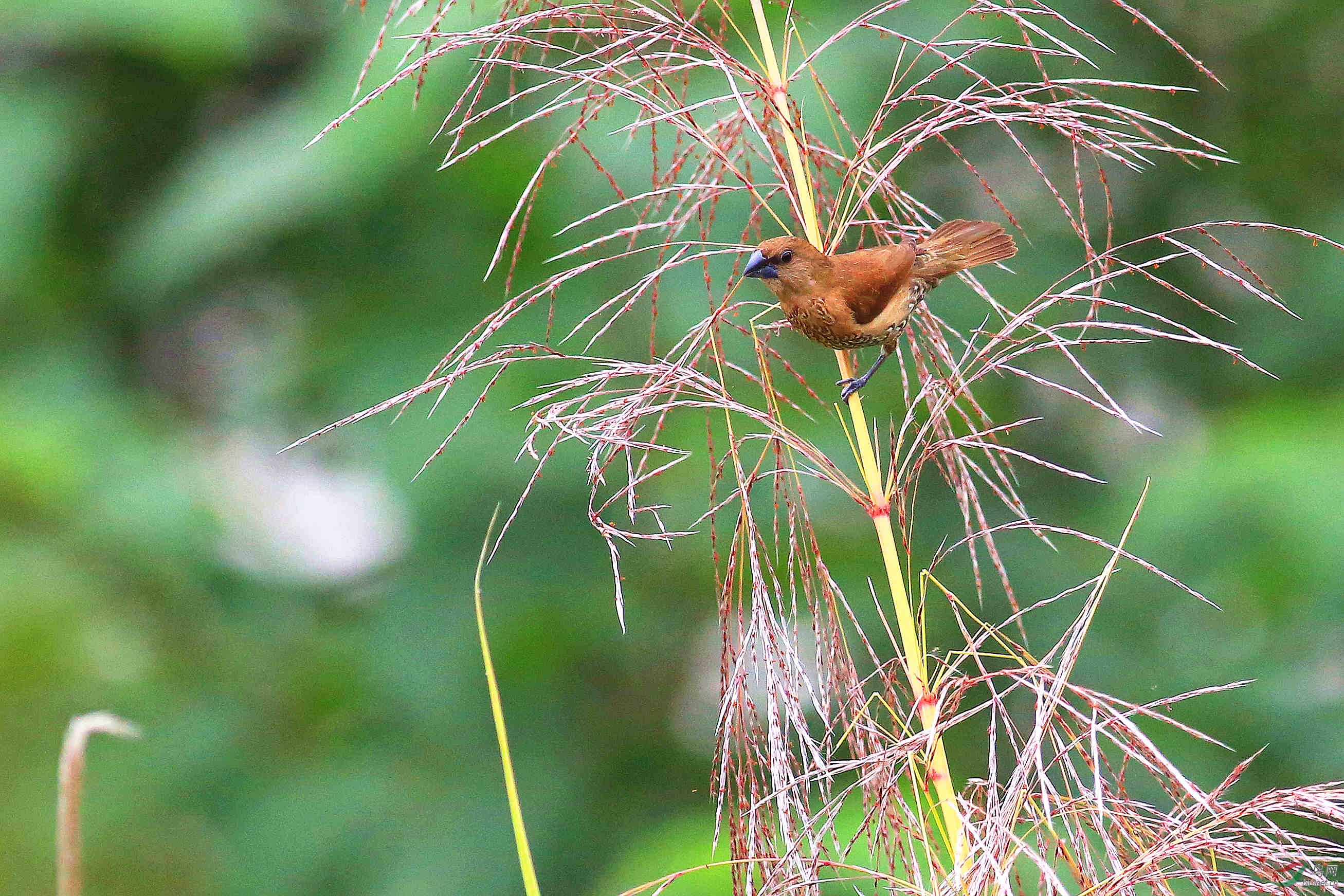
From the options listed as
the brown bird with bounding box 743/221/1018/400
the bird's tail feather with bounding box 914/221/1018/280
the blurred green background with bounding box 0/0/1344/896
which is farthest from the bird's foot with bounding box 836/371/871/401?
the blurred green background with bounding box 0/0/1344/896

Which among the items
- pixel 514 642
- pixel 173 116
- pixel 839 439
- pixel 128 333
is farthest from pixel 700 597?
pixel 173 116

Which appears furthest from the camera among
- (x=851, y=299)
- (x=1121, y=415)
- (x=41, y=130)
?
(x=41, y=130)

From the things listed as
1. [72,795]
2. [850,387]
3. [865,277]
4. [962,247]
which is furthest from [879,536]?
[72,795]

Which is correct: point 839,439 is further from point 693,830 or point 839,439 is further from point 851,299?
point 851,299

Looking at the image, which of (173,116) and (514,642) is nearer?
(514,642)

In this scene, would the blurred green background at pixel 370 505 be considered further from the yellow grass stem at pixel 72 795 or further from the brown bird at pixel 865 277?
the yellow grass stem at pixel 72 795

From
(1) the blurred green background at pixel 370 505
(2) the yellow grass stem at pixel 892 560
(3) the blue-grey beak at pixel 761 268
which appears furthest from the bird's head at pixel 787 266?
(1) the blurred green background at pixel 370 505

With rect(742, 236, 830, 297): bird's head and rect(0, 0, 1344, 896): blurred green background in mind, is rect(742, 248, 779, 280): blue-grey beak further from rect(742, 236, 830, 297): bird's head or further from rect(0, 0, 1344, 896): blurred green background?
rect(0, 0, 1344, 896): blurred green background

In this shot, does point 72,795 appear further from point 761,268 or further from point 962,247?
point 962,247
